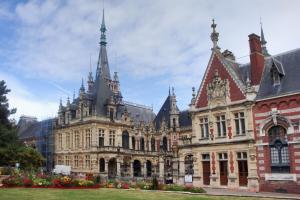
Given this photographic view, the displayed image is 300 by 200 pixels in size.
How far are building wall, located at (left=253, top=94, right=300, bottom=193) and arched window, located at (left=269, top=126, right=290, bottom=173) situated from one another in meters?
0.26

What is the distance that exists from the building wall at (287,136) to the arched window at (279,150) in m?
0.26

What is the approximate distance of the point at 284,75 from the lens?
3109cm

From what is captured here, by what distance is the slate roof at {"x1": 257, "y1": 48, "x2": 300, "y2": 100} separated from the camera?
29695 mm

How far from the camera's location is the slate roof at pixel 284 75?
29695 millimetres

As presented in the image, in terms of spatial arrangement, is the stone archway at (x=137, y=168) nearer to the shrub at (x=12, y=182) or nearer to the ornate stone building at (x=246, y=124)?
the ornate stone building at (x=246, y=124)

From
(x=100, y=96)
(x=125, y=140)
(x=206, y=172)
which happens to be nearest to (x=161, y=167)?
(x=125, y=140)

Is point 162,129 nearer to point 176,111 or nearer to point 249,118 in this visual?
point 176,111

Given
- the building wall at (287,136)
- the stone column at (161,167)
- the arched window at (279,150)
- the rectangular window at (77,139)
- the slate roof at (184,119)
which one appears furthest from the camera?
the slate roof at (184,119)

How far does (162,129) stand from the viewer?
2484 inches

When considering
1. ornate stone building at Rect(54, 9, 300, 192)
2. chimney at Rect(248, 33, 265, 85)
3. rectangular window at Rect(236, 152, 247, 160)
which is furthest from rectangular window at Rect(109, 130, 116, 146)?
chimney at Rect(248, 33, 265, 85)

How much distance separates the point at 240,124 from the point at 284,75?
217 inches

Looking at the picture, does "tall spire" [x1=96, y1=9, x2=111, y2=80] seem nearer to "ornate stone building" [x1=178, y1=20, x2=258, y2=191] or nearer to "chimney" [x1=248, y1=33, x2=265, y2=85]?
"ornate stone building" [x1=178, y1=20, x2=258, y2=191]

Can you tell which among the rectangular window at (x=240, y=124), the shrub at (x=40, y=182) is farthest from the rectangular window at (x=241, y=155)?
the shrub at (x=40, y=182)

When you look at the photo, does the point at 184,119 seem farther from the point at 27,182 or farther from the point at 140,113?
the point at 27,182
